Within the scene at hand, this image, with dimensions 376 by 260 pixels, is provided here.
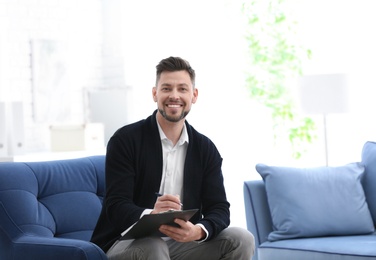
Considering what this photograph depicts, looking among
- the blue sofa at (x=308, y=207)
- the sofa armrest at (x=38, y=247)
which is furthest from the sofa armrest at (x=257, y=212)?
the sofa armrest at (x=38, y=247)

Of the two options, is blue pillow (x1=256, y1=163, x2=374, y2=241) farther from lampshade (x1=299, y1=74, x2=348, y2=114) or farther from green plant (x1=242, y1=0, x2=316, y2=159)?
green plant (x1=242, y1=0, x2=316, y2=159)

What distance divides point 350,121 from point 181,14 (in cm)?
179

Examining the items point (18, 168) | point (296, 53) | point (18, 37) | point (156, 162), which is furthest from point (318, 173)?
point (18, 37)

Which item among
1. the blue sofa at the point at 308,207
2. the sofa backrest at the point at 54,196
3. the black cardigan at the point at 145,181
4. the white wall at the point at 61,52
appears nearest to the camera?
the black cardigan at the point at 145,181

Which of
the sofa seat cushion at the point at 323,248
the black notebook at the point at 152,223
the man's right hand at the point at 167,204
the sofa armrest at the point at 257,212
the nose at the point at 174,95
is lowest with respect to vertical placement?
the sofa seat cushion at the point at 323,248

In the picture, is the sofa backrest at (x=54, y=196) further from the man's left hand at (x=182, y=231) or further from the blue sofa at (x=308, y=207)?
the blue sofa at (x=308, y=207)

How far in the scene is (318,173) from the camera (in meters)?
4.40

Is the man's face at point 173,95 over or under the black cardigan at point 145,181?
over

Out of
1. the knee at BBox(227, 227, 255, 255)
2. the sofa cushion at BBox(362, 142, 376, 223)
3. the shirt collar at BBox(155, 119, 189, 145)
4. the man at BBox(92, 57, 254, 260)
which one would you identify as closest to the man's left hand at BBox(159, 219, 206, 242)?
the man at BBox(92, 57, 254, 260)

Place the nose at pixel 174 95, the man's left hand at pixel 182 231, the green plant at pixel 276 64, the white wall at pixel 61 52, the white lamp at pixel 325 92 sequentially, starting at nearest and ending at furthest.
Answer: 1. the man's left hand at pixel 182 231
2. the nose at pixel 174 95
3. the white lamp at pixel 325 92
4. the white wall at pixel 61 52
5. the green plant at pixel 276 64

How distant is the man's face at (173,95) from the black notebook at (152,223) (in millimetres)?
512

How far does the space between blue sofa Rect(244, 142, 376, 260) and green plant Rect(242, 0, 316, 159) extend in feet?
6.61

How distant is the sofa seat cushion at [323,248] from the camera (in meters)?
3.78

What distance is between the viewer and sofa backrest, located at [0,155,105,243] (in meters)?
3.39
